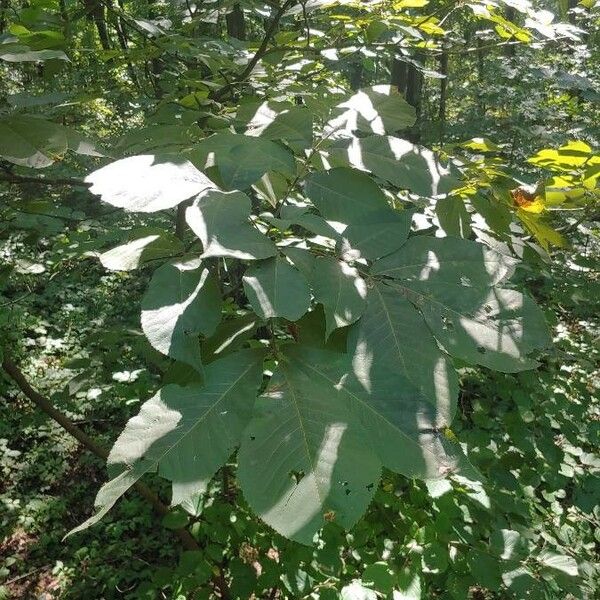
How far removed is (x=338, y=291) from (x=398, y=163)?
33cm

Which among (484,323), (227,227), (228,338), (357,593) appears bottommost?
(357,593)

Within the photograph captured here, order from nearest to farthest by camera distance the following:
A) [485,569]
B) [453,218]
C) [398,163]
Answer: [398,163], [453,218], [485,569]

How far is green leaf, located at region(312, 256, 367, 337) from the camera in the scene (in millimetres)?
603

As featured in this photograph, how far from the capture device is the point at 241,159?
28.2 inches

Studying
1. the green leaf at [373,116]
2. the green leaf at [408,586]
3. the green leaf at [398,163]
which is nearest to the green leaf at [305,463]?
the green leaf at [398,163]

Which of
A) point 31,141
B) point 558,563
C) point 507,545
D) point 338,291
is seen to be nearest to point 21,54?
point 31,141

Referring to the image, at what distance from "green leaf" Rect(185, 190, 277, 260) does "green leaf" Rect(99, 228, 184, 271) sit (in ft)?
0.53

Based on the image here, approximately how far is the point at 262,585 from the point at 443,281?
1741mm

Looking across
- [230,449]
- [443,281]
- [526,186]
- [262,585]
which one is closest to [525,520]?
[262,585]

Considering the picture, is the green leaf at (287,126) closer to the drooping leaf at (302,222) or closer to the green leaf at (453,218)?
the drooping leaf at (302,222)

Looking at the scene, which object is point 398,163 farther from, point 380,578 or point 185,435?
point 380,578

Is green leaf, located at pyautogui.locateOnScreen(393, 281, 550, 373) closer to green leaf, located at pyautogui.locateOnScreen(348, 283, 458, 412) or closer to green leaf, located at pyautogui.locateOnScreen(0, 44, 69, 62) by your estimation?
green leaf, located at pyautogui.locateOnScreen(348, 283, 458, 412)

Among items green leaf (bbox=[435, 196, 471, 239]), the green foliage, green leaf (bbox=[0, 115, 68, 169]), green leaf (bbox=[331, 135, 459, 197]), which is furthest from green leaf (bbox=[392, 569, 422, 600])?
green leaf (bbox=[0, 115, 68, 169])

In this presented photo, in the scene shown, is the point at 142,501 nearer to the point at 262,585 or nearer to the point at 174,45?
the point at 262,585
